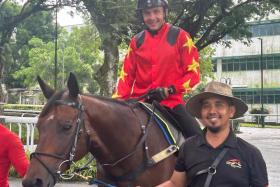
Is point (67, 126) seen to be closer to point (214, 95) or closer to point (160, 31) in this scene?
point (214, 95)

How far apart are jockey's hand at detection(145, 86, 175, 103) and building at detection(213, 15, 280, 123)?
4758 cm

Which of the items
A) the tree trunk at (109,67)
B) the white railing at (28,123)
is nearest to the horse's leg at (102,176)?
the white railing at (28,123)

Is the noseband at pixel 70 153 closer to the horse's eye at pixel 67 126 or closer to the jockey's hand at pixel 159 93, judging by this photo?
the horse's eye at pixel 67 126

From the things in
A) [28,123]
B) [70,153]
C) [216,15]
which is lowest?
[28,123]

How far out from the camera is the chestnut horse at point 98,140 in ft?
12.2

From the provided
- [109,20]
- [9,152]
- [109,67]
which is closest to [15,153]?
[9,152]

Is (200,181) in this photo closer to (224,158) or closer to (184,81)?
(224,158)

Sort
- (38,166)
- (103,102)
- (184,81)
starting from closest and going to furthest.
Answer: (38,166) < (103,102) < (184,81)

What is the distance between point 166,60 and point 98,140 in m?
1.52

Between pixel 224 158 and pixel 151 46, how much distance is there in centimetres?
245

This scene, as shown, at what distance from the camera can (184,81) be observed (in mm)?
5332

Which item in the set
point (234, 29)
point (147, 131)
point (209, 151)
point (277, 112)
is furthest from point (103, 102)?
point (277, 112)

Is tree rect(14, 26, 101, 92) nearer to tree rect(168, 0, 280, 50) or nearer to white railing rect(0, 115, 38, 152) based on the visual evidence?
tree rect(168, 0, 280, 50)

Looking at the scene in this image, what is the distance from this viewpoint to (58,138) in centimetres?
376
